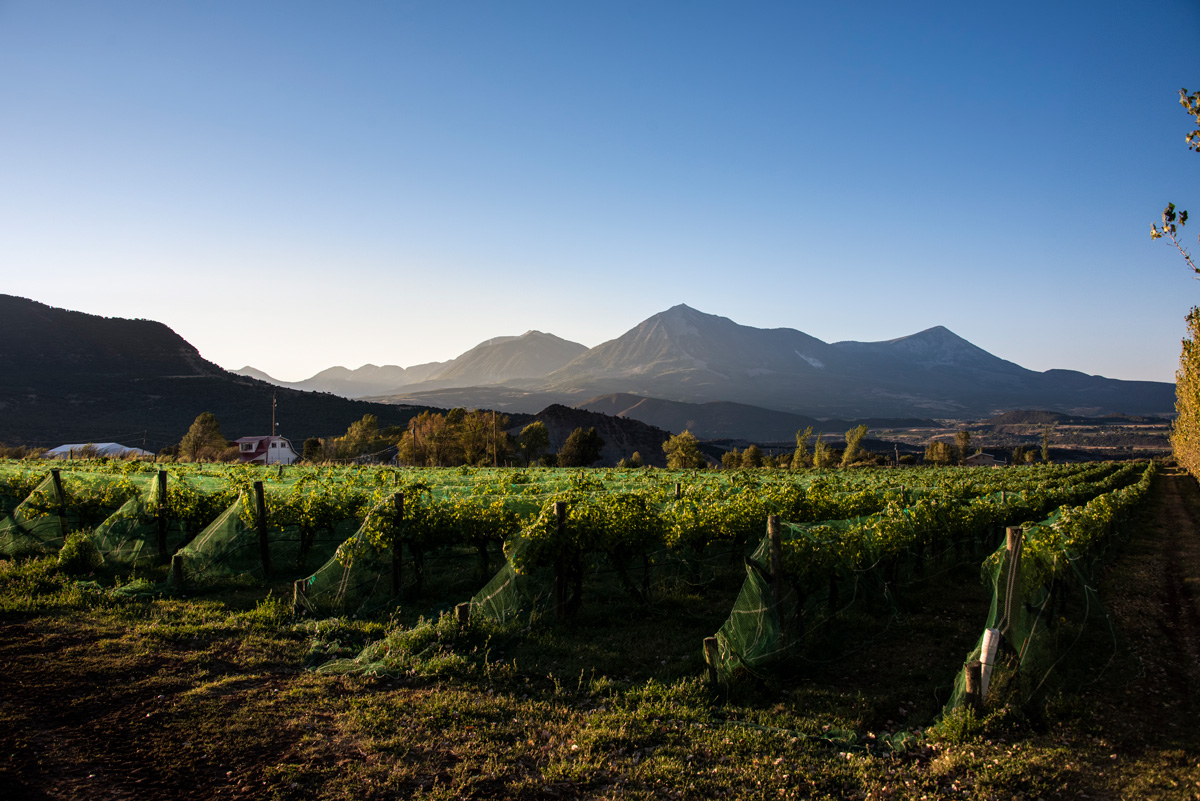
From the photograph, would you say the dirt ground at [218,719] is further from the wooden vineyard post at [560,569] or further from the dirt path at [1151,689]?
the wooden vineyard post at [560,569]

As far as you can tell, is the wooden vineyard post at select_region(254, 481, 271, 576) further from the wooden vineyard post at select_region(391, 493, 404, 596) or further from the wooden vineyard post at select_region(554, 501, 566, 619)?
the wooden vineyard post at select_region(554, 501, 566, 619)

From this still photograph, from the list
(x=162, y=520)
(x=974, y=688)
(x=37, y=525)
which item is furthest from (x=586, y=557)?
(x=37, y=525)

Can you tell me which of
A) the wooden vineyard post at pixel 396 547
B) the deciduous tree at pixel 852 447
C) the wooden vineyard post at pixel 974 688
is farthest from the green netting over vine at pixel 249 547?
the deciduous tree at pixel 852 447

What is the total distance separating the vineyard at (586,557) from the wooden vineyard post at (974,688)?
0.04 feet

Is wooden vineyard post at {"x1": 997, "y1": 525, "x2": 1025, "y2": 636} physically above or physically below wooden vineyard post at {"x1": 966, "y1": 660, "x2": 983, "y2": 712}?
above

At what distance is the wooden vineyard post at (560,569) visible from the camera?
9.04 metres

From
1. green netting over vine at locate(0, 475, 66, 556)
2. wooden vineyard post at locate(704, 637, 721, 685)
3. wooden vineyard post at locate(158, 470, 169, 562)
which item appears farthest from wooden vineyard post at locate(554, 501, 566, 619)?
green netting over vine at locate(0, 475, 66, 556)

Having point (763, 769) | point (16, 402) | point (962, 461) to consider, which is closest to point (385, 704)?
point (763, 769)

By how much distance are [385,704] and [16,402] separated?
10282cm

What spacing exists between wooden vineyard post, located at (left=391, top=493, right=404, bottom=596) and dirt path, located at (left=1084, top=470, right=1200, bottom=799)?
28.8 ft

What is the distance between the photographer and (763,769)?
16.7ft

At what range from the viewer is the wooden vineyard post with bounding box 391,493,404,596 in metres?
9.84

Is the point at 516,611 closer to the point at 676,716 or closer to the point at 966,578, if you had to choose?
the point at 676,716

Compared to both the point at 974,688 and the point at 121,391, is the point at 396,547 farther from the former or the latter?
the point at 121,391
